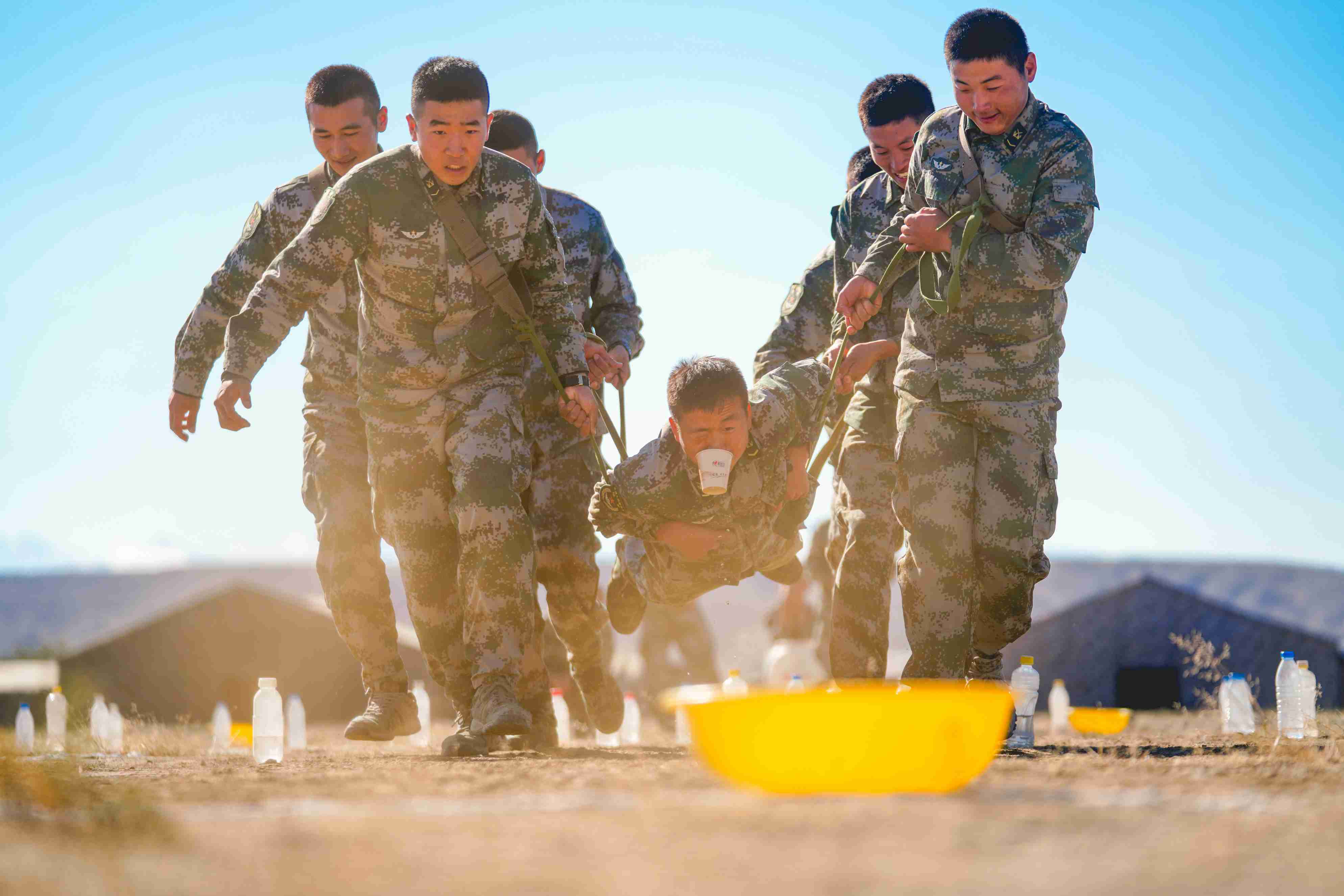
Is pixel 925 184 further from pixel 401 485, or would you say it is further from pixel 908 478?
pixel 401 485

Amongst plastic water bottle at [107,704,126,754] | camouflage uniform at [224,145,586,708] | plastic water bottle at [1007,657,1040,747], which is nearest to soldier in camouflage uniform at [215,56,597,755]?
camouflage uniform at [224,145,586,708]

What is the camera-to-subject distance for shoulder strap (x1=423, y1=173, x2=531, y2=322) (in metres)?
5.40

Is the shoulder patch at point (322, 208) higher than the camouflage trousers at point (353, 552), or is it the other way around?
the shoulder patch at point (322, 208)

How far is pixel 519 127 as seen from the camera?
7.08 m

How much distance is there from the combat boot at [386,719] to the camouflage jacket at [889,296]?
2254 mm

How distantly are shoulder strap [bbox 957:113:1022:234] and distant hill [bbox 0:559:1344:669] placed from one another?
41.9ft

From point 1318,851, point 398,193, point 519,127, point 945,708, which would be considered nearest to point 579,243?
point 519,127

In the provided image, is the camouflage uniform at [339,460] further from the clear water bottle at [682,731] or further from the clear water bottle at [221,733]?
the clear water bottle at [221,733]

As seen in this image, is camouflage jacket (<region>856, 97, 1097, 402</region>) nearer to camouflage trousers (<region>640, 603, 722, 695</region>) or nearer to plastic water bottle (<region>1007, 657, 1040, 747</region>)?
plastic water bottle (<region>1007, 657, 1040, 747</region>)

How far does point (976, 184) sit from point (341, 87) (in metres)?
2.96

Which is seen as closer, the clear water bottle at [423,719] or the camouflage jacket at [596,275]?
the camouflage jacket at [596,275]

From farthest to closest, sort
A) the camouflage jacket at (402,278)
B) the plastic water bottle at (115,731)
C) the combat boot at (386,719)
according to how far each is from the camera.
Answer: the plastic water bottle at (115,731) < the combat boot at (386,719) < the camouflage jacket at (402,278)

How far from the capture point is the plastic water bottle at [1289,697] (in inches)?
258

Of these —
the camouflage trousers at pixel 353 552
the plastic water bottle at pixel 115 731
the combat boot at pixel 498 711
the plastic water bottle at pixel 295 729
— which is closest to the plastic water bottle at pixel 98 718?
the plastic water bottle at pixel 115 731
